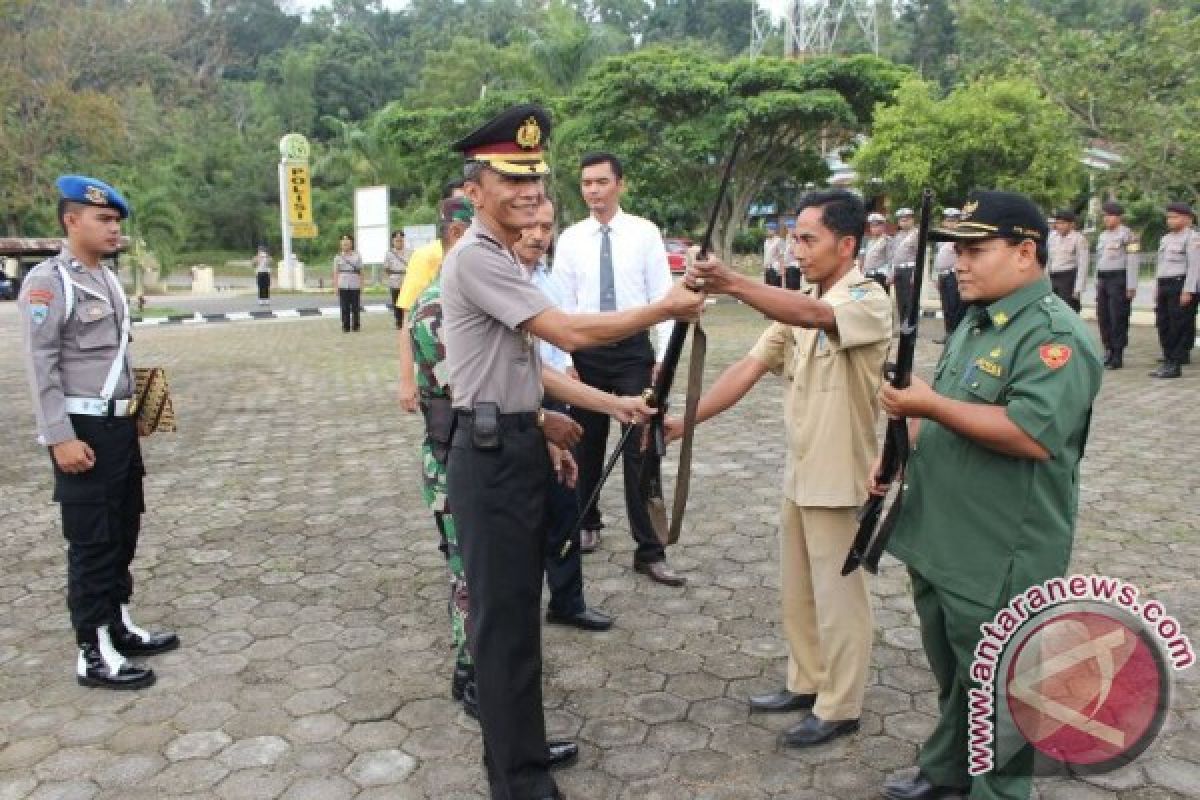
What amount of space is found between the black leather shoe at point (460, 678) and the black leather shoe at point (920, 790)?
1467 millimetres

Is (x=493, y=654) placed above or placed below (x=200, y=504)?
above

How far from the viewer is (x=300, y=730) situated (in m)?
3.26

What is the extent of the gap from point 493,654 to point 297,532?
121 inches

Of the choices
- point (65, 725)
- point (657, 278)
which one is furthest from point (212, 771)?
point (657, 278)

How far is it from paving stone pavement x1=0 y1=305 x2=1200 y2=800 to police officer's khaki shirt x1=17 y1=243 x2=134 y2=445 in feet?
3.62

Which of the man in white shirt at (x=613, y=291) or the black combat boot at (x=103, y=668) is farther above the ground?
the man in white shirt at (x=613, y=291)

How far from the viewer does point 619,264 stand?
15.2ft

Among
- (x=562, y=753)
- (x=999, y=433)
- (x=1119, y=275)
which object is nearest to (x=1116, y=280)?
(x=1119, y=275)

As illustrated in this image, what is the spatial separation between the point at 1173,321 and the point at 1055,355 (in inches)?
362

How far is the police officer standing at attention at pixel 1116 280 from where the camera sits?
1043 cm

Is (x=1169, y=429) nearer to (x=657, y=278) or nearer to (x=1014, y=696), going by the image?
(x=657, y=278)

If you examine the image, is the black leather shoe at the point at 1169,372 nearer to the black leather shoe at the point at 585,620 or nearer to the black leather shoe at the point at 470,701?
the black leather shoe at the point at 585,620

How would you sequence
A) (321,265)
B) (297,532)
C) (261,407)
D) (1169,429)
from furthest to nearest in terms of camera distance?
(321,265)
(261,407)
(1169,429)
(297,532)

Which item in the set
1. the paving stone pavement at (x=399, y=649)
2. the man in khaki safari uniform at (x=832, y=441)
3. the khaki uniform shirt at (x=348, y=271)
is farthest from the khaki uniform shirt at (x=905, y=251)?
the man in khaki safari uniform at (x=832, y=441)
